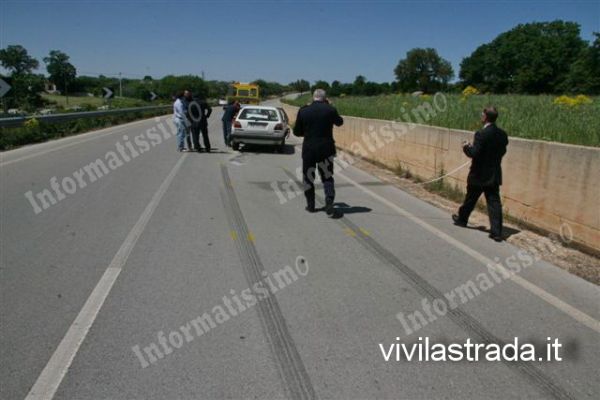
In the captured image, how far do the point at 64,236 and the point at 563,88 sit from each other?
263ft

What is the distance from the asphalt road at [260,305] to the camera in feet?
10.9

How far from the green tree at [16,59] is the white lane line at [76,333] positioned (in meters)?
110

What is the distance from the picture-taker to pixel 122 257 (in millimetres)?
5684

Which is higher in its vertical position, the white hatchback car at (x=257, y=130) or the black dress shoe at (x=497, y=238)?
the white hatchback car at (x=257, y=130)

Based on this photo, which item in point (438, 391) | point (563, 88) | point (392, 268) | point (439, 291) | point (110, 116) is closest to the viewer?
point (438, 391)

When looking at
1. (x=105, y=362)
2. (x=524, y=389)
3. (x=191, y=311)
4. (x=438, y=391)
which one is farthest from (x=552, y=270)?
(x=105, y=362)

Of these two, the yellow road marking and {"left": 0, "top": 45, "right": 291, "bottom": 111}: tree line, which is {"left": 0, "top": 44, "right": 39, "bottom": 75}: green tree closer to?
{"left": 0, "top": 45, "right": 291, "bottom": 111}: tree line

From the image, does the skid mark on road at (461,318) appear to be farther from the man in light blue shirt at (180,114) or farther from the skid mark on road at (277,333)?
the man in light blue shirt at (180,114)

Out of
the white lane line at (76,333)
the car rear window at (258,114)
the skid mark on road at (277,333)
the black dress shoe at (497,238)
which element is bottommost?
the black dress shoe at (497,238)

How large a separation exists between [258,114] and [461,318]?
14213 millimetres

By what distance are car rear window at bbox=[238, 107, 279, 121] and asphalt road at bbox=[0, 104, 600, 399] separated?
915 cm

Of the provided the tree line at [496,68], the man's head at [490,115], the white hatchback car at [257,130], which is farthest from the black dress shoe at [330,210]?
the tree line at [496,68]

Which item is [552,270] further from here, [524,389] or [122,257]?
[122,257]

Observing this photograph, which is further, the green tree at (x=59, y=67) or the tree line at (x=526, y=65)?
the green tree at (x=59, y=67)
